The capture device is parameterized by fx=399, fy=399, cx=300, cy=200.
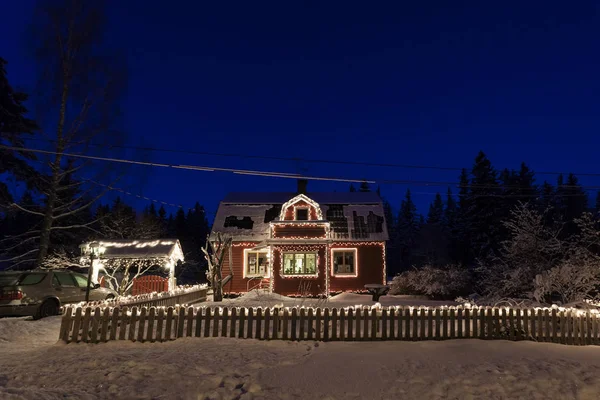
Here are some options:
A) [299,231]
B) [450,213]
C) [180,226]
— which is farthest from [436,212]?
[299,231]

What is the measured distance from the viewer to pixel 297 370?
709cm

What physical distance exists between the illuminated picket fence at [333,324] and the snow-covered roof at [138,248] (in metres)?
9.84

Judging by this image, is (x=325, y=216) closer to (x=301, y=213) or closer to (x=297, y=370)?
(x=301, y=213)

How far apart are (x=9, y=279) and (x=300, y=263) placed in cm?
1499

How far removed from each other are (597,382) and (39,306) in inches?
604

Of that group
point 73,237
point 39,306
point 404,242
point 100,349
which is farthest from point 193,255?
point 100,349

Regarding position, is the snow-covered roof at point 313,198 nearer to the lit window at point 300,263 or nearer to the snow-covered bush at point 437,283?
the lit window at point 300,263

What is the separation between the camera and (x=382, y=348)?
8.79 m

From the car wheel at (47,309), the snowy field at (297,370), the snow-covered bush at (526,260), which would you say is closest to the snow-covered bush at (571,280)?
the snow-covered bush at (526,260)

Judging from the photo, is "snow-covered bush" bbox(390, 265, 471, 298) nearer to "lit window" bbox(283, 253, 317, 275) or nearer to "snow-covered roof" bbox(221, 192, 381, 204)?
"lit window" bbox(283, 253, 317, 275)

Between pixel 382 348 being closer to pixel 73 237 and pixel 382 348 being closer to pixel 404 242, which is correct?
pixel 73 237

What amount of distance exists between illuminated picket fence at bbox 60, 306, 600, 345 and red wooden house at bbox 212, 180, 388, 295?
13.9 meters

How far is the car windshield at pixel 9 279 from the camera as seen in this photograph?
13.1 metres

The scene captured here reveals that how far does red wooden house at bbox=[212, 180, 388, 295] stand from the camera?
2409 centimetres
